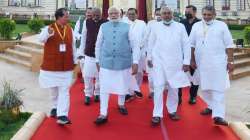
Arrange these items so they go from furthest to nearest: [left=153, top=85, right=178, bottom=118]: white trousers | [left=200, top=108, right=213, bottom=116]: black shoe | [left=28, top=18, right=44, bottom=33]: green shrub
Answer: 1. [left=28, top=18, right=44, bottom=33]: green shrub
2. [left=200, top=108, right=213, bottom=116]: black shoe
3. [left=153, top=85, right=178, bottom=118]: white trousers

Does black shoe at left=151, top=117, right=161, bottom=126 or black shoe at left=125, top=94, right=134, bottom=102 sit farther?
black shoe at left=125, top=94, right=134, bottom=102

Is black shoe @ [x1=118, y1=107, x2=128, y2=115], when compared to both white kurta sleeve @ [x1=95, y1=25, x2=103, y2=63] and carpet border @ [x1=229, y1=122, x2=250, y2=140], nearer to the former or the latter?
white kurta sleeve @ [x1=95, y1=25, x2=103, y2=63]

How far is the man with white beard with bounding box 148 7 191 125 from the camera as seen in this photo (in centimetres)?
672

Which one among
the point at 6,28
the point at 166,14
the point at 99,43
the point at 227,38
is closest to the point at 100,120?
the point at 99,43

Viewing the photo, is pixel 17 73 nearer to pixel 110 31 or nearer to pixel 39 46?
pixel 39 46

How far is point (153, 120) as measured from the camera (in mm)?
6590

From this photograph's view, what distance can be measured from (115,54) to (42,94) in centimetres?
292

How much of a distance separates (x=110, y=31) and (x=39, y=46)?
804cm

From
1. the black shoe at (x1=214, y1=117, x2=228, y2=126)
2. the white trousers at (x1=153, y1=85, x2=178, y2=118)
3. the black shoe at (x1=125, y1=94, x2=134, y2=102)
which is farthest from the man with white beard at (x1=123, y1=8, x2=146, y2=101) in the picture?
the black shoe at (x1=214, y1=117, x2=228, y2=126)

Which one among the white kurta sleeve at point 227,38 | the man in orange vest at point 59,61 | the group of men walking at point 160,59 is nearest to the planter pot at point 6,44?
the group of men walking at point 160,59

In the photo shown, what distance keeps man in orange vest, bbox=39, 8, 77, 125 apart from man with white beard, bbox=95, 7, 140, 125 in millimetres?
504

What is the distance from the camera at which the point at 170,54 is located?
6730mm

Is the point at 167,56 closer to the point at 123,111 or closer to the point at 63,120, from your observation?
the point at 123,111

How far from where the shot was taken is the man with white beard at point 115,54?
266 inches
